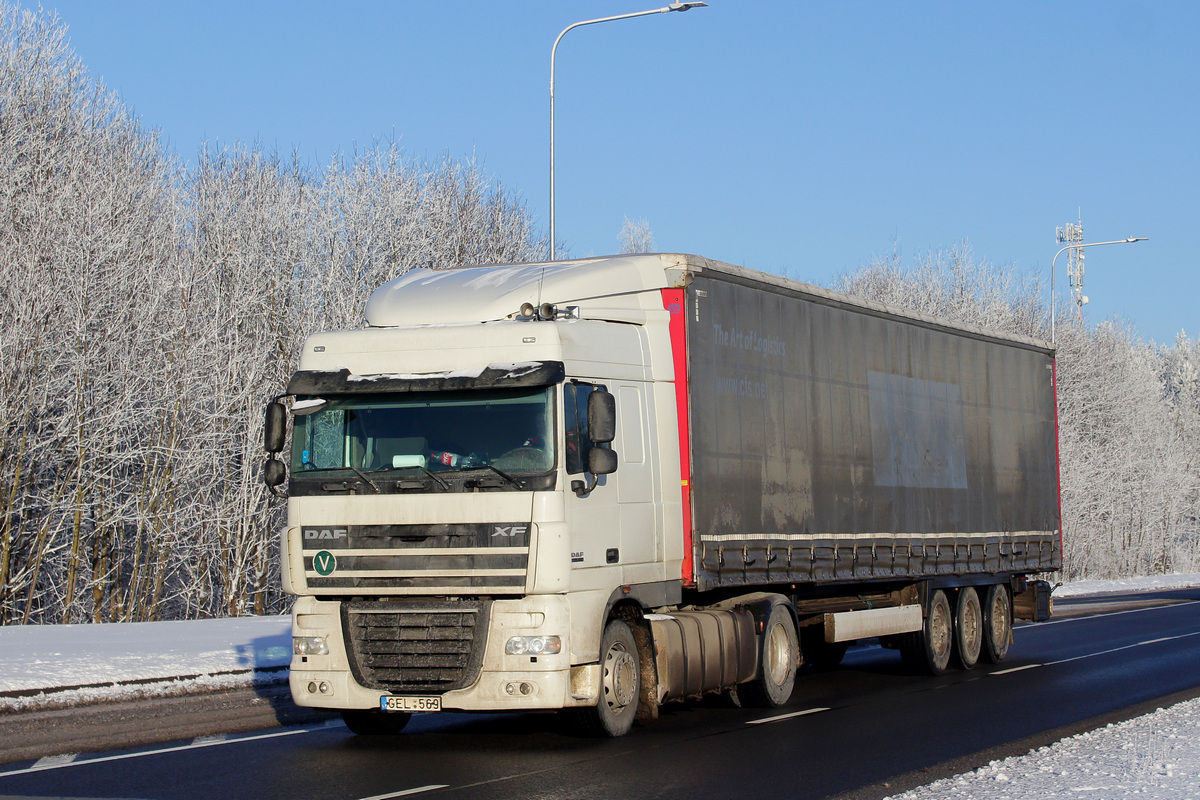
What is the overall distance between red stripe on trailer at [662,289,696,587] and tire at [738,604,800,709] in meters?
1.60

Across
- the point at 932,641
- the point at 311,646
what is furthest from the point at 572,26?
the point at 311,646

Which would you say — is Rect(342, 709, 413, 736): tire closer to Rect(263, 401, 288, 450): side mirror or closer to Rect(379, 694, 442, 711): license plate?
Rect(379, 694, 442, 711): license plate

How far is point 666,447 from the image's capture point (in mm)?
11273

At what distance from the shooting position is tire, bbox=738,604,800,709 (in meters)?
12.6

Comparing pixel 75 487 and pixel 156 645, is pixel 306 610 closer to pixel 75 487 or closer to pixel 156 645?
pixel 156 645

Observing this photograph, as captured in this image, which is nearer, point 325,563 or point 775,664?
point 325,563

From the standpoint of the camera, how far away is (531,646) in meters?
9.49

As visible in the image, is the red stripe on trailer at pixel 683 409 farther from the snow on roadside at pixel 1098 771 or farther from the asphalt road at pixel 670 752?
the snow on roadside at pixel 1098 771

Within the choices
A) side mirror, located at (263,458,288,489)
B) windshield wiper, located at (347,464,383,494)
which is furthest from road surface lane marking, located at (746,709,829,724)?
side mirror, located at (263,458,288,489)

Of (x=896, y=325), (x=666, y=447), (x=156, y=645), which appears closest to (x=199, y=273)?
(x=156, y=645)

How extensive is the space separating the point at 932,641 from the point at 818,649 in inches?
53.3

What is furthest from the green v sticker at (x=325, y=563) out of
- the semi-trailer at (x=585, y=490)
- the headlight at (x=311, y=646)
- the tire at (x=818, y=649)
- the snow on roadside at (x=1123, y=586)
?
the snow on roadside at (x=1123, y=586)

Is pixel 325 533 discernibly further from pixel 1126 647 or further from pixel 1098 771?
pixel 1126 647

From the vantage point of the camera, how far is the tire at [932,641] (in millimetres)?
15977
